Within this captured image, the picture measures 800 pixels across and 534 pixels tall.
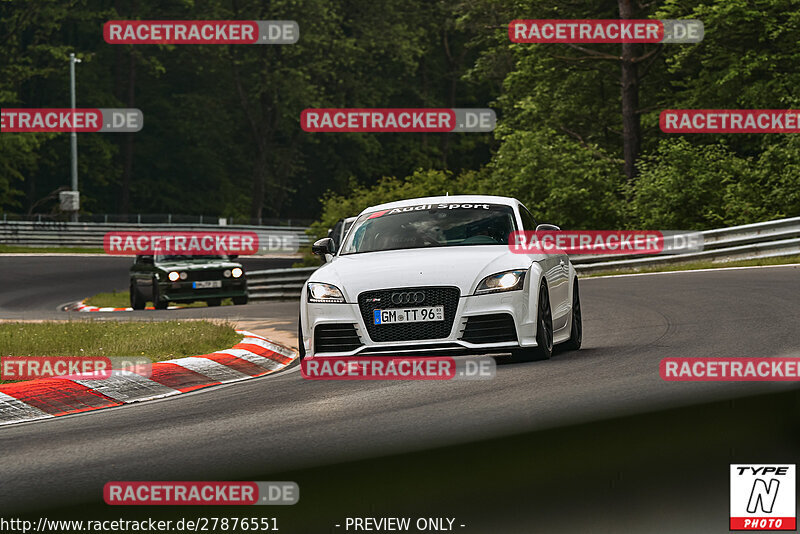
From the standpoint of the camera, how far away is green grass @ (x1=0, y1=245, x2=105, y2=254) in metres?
52.3

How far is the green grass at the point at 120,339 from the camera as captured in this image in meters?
12.9

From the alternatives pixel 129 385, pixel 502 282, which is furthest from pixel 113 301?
pixel 502 282

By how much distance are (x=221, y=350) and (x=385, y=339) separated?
3271 mm

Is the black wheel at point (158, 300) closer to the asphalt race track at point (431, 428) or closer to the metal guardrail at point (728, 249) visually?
the metal guardrail at point (728, 249)

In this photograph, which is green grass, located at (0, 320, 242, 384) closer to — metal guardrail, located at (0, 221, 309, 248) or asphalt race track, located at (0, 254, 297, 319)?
asphalt race track, located at (0, 254, 297, 319)

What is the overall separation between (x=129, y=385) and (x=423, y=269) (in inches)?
108

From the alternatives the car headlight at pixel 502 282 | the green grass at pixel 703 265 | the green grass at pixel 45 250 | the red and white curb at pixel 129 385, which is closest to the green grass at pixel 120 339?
the red and white curb at pixel 129 385

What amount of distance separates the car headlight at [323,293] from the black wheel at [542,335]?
1628mm

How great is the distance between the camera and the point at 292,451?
24.3 ft

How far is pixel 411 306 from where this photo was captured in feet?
34.4

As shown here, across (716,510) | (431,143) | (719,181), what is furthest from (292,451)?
(431,143)

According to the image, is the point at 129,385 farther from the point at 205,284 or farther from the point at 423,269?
the point at 205,284

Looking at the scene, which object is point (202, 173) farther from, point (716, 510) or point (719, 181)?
point (716, 510)

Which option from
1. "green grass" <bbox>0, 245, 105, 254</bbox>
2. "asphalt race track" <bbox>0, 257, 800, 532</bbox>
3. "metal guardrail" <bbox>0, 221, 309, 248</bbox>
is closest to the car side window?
"asphalt race track" <bbox>0, 257, 800, 532</bbox>
